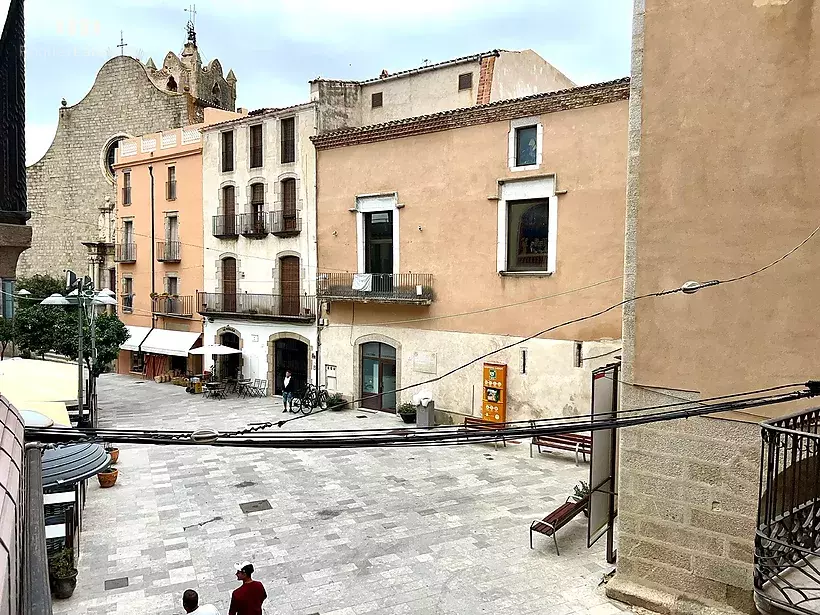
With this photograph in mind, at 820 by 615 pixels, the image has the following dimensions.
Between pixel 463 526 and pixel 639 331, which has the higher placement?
pixel 639 331

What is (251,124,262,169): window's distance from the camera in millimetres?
23228

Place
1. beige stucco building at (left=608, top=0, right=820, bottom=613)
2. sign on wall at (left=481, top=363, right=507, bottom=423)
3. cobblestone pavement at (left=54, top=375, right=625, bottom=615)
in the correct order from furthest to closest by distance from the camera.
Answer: sign on wall at (left=481, top=363, right=507, bottom=423) → cobblestone pavement at (left=54, top=375, right=625, bottom=615) → beige stucco building at (left=608, top=0, right=820, bottom=613)

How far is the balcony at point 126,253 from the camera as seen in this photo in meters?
28.6

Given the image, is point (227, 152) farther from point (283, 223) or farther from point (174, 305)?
point (174, 305)

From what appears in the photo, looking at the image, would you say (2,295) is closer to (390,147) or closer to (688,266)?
(688,266)

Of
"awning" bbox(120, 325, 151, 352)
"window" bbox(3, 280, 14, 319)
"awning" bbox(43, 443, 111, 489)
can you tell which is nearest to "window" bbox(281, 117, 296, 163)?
"awning" bbox(120, 325, 151, 352)

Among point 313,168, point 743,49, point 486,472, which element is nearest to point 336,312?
point 313,168

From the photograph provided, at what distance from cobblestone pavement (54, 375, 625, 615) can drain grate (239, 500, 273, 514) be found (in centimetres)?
7

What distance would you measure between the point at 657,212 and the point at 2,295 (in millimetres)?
6891

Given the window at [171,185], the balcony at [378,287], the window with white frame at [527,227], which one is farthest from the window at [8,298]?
the window at [171,185]

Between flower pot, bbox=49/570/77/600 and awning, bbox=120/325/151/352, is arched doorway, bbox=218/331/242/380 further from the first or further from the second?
flower pot, bbox=49/570/77/600

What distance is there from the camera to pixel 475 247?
17547 millimetres

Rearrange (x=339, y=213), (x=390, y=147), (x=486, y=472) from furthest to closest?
(x=339, y=213), (x=390, y=147), (x=486, y=472)

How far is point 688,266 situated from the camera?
755 cm
